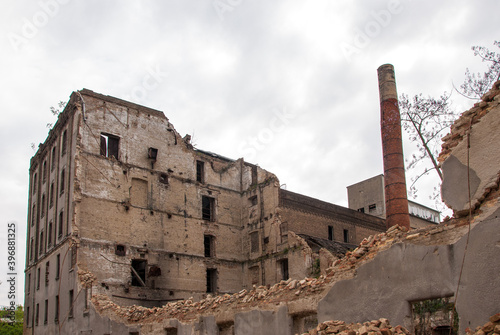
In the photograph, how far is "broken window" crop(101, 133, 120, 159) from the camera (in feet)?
94.2

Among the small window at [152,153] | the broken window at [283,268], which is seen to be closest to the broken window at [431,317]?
the broken window at [283,268]

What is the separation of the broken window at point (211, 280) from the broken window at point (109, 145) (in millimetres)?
9119

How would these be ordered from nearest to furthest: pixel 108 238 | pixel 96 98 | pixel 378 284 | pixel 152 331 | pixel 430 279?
pixel 430 279 < pixel 378 284 < pixel 152 331 < pixel 108 238 < pixel 96 98

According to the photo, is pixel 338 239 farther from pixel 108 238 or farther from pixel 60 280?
pixel 60 280

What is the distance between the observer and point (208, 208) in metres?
32.5

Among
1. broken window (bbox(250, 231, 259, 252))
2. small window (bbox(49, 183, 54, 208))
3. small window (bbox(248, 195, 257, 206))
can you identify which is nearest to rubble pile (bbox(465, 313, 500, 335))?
broken window (bbox(250, 231, 259, 252))

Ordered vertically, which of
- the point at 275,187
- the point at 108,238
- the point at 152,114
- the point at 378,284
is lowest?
Result: the point at 378,284

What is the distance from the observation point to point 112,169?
92.8ft

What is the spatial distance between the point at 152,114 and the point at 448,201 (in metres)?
24.3

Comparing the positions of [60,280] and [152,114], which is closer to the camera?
[60,280]

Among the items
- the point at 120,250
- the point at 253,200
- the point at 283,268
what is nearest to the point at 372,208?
the point at 253,200

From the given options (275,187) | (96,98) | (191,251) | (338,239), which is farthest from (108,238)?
(338,239)

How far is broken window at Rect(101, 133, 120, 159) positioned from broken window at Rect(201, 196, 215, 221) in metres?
6.34

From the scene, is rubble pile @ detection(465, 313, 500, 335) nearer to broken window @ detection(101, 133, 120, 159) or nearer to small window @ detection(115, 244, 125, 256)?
small window @ detection(115, 244, 125, 256)
